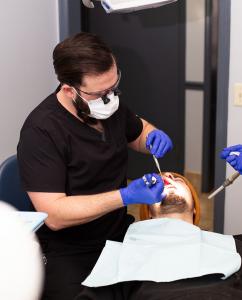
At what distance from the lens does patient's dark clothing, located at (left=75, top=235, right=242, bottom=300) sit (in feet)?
3.35

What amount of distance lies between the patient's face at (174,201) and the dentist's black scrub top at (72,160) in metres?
0.12

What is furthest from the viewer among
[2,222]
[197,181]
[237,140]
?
[197,181]

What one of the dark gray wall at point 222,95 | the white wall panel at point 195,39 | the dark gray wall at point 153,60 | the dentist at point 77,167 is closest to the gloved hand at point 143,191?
the dentist at point 77,167

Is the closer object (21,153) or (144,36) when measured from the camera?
(21,153)

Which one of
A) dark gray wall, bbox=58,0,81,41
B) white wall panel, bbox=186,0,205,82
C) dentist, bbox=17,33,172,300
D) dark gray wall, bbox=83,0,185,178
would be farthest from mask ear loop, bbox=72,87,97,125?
white wall panel, bbox=186,0,205,82

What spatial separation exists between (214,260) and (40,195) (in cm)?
52

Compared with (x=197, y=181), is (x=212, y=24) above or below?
above

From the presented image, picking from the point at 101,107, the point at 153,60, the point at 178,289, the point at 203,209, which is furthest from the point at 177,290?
the point at 153,60

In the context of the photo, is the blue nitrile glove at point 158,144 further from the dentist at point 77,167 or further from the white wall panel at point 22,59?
the white wall panel at point 22,59

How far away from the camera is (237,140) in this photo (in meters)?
1.91

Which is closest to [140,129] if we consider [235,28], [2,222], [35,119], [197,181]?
[35,119]

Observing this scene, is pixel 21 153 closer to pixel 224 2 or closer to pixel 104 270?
pixel 104 270

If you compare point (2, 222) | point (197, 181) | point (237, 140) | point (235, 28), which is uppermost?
point (235, 28)

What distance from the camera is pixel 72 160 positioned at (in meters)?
1.34
